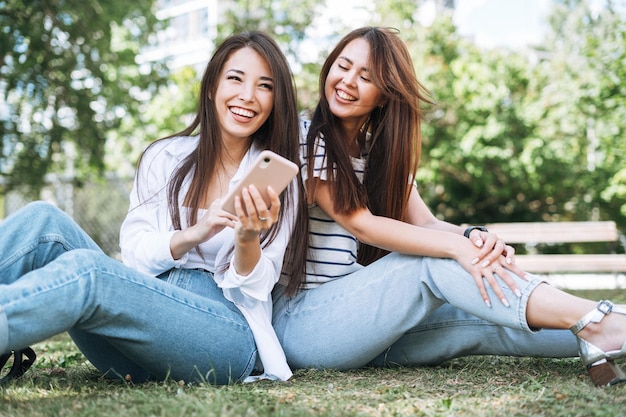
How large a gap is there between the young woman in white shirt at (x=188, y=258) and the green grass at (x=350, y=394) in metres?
0.12

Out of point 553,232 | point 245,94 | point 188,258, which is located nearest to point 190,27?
point 553,232

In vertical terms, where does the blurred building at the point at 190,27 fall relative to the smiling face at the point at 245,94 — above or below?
above

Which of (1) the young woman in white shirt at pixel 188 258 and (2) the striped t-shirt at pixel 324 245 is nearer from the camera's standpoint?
(1) the young woman in white shirt at pixel 188 258

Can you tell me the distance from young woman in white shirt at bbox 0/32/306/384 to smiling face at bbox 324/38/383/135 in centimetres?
24

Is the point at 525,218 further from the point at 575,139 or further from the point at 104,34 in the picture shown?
the point at 104,34

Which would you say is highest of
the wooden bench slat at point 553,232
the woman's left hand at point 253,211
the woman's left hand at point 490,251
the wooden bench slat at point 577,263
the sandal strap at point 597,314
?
the woman's left hand at point 253,211

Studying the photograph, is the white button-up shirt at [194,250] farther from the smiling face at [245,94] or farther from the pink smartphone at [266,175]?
the pink smartphone at [266,175]

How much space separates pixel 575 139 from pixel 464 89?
2.56 meters

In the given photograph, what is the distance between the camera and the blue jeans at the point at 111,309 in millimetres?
2006

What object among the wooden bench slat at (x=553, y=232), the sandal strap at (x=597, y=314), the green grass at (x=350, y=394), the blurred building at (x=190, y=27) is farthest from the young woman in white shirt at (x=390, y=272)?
the blurred building at (x=190, y=27)

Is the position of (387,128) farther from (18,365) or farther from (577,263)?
(577,263)

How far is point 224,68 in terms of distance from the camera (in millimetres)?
2859

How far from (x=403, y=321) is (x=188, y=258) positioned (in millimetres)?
841

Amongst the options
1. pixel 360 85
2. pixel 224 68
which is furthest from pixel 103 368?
pixel 360 85
